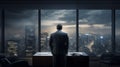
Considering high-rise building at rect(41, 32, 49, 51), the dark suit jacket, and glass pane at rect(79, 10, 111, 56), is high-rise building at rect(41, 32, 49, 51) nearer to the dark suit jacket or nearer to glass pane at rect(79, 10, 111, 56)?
glass pane at rect(79, 10, 111, 56)

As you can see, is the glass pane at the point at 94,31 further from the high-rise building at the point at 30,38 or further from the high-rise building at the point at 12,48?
the high-rise building at the point at 12,48

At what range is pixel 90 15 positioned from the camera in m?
11.6

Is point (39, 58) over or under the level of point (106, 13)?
under

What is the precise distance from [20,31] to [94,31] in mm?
3419

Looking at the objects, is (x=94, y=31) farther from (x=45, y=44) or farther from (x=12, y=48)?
→ (x=12, y=48)

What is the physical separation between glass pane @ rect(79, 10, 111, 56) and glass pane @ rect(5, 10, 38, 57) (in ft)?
7.10

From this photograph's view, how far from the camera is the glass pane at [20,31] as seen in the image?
11570 millimetres

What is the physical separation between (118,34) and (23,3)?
14.8ft

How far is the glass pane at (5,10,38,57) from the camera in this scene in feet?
38.0

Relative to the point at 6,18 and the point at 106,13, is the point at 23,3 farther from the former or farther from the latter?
the point at 106,13

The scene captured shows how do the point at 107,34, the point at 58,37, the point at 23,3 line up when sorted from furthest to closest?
the point at 107,34, the point at 23,3, the point at 58,37

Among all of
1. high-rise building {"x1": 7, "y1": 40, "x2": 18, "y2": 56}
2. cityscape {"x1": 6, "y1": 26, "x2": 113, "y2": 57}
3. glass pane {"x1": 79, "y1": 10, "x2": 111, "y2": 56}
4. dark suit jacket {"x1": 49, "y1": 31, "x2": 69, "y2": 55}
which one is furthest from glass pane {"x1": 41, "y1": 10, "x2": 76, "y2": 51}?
dark suit jacket {"x1": 49, "y1": 31, "x2": 69, "y2": 55}

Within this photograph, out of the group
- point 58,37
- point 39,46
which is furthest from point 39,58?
point 39,46

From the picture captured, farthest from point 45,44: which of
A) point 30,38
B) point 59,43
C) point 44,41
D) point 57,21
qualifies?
point 59,43
